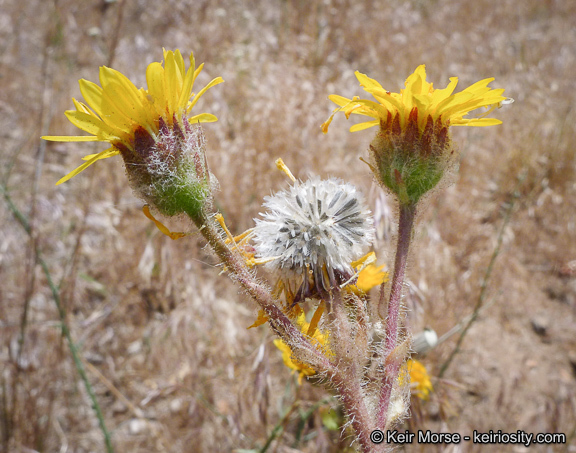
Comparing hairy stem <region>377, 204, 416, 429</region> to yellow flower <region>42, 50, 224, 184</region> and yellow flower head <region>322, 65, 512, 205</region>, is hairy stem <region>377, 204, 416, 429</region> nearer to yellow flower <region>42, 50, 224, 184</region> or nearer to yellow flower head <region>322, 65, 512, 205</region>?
yellow flower head <region>322, 65, 512, 205</region>

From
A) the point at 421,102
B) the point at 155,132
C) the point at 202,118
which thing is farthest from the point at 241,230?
the point at 421,102

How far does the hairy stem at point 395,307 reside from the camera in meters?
1.09

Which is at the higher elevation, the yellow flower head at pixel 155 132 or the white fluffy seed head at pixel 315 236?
the yellow flower head at pixel 155 132

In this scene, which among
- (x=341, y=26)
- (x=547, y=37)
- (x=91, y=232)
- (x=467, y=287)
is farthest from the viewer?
(x=547, y=37)

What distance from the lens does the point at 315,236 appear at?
3.67 ft

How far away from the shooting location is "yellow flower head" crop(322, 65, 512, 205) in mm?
1128

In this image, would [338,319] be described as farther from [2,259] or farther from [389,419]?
[2,259]

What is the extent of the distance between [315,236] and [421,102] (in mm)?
453

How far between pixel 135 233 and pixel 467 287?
9.96 feet

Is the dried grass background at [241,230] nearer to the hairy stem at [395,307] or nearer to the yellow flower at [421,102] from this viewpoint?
the hairy stem at [395,307]

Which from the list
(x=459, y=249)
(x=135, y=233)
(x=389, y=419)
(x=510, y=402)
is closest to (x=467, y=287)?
(x=459, y=249)

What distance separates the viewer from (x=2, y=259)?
3332mm

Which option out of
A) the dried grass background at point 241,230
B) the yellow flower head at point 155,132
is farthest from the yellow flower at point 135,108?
the dried grass background at point 241,230

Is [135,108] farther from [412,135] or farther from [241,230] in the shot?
[241,230]
